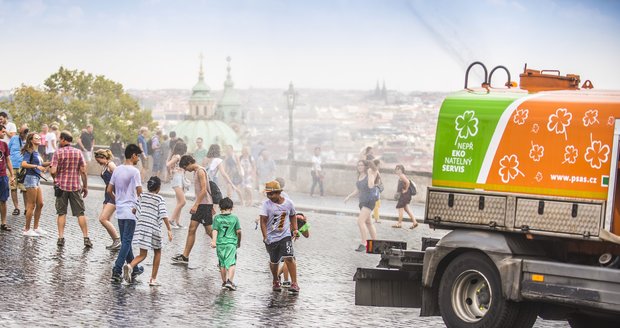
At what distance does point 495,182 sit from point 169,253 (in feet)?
26.3

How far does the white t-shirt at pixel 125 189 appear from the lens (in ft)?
50.9

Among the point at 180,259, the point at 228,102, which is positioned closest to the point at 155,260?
the point at 180,259

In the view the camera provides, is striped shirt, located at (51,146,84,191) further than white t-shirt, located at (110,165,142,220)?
Yes

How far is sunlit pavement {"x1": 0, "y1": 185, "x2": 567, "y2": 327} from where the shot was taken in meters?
12.3

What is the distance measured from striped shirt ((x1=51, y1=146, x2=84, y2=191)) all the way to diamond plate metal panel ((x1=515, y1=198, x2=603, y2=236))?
861 centimetres

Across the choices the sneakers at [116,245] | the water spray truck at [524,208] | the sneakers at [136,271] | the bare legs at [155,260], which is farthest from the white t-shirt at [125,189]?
the water spray truck at [524,208]

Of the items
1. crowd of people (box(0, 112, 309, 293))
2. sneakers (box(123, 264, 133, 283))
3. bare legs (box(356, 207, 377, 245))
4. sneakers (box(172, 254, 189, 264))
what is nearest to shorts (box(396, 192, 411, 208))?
crowd of people (box(0, 112, 309, 293))

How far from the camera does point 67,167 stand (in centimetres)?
1814

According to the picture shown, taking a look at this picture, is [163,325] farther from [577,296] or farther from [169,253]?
[169,253]

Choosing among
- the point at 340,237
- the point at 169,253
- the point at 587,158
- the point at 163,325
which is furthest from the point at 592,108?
the point at 340,237

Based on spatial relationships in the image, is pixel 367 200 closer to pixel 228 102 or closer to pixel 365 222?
pixel 365 222

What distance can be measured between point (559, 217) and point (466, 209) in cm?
95

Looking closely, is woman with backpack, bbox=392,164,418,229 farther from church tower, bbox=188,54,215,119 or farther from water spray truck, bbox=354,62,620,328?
church tower, bbox=188,54,215,119

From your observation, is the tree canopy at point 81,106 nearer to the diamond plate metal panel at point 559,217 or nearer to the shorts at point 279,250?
the shorts at point 279,250
